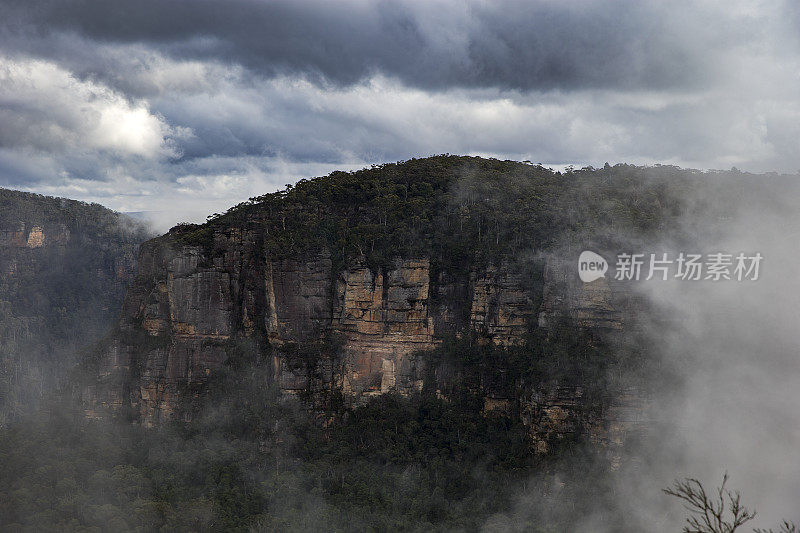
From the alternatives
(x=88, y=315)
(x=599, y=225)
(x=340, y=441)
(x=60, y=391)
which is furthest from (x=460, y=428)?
(x=88, y=315)

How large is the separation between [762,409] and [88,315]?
9099cm

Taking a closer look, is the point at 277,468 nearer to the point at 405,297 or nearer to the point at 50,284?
the point at 405,297

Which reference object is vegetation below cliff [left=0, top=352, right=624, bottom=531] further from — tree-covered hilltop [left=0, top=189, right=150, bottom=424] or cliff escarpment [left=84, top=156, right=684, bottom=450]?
tree-covered hilltop [left=0, top=189, right=150, bottom=424]

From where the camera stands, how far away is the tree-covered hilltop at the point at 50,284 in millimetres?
85000

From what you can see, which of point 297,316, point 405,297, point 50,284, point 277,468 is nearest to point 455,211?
point 405,297

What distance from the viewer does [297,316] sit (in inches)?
1793

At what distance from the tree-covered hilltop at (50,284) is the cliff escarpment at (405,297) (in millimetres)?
43969

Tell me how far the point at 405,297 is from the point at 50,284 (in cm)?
7412

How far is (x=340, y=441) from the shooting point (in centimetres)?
4347

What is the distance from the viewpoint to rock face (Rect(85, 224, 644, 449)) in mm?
42844

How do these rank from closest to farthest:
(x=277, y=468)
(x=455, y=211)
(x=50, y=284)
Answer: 1. (x=277, y=468)
2. (x=455, y=211)
3. (x=50, y=284)

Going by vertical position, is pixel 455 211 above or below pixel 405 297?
above

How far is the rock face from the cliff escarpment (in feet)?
0.32

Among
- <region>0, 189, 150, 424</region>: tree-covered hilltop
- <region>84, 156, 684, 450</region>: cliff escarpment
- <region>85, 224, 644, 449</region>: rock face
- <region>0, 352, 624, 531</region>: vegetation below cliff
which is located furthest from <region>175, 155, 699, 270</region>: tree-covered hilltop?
<region>0, 189, 150, 424</region>: tree-covered hilltop
